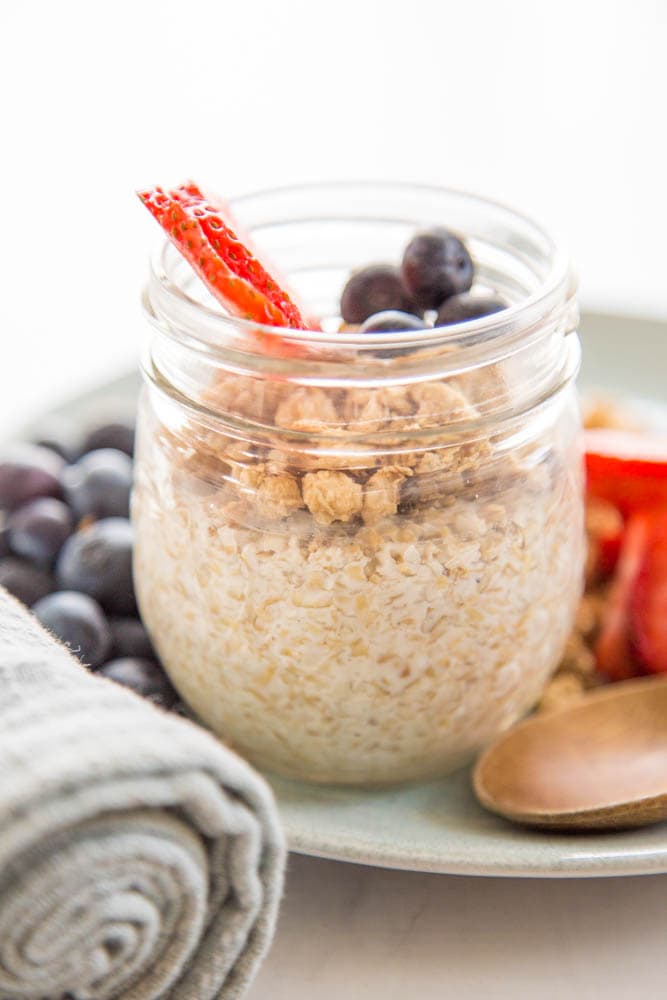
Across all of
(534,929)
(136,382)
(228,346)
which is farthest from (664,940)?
(136,382)

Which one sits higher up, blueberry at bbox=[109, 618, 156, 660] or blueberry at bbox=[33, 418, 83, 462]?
blueberry at bbox=[33, 418, 83, 462]

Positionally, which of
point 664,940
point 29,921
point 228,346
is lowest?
point 664,940

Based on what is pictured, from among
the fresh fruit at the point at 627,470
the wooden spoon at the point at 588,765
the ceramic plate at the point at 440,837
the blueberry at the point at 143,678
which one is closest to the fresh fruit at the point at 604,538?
the fresh fruit at the point at 627,470

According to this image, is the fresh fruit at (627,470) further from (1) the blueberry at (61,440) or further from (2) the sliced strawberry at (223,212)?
(1) the blueberry at (61,440)

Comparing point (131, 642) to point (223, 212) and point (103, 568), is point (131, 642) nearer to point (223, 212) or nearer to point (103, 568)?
point (103, 568)

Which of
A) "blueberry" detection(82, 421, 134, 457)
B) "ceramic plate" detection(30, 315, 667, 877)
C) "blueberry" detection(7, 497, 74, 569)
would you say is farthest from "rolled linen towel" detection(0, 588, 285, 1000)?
"blueberry" detection(82, 421, 134, 457)

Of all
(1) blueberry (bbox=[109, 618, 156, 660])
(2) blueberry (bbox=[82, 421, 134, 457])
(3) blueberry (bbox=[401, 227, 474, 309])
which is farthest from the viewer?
(2) blueberry (bbox=[82, 421, 134, 457])

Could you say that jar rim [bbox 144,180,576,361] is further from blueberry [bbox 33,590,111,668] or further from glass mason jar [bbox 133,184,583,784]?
blueberry [bbox 33,590,111,668]

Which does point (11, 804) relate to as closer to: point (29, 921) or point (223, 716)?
point (29, 921)
